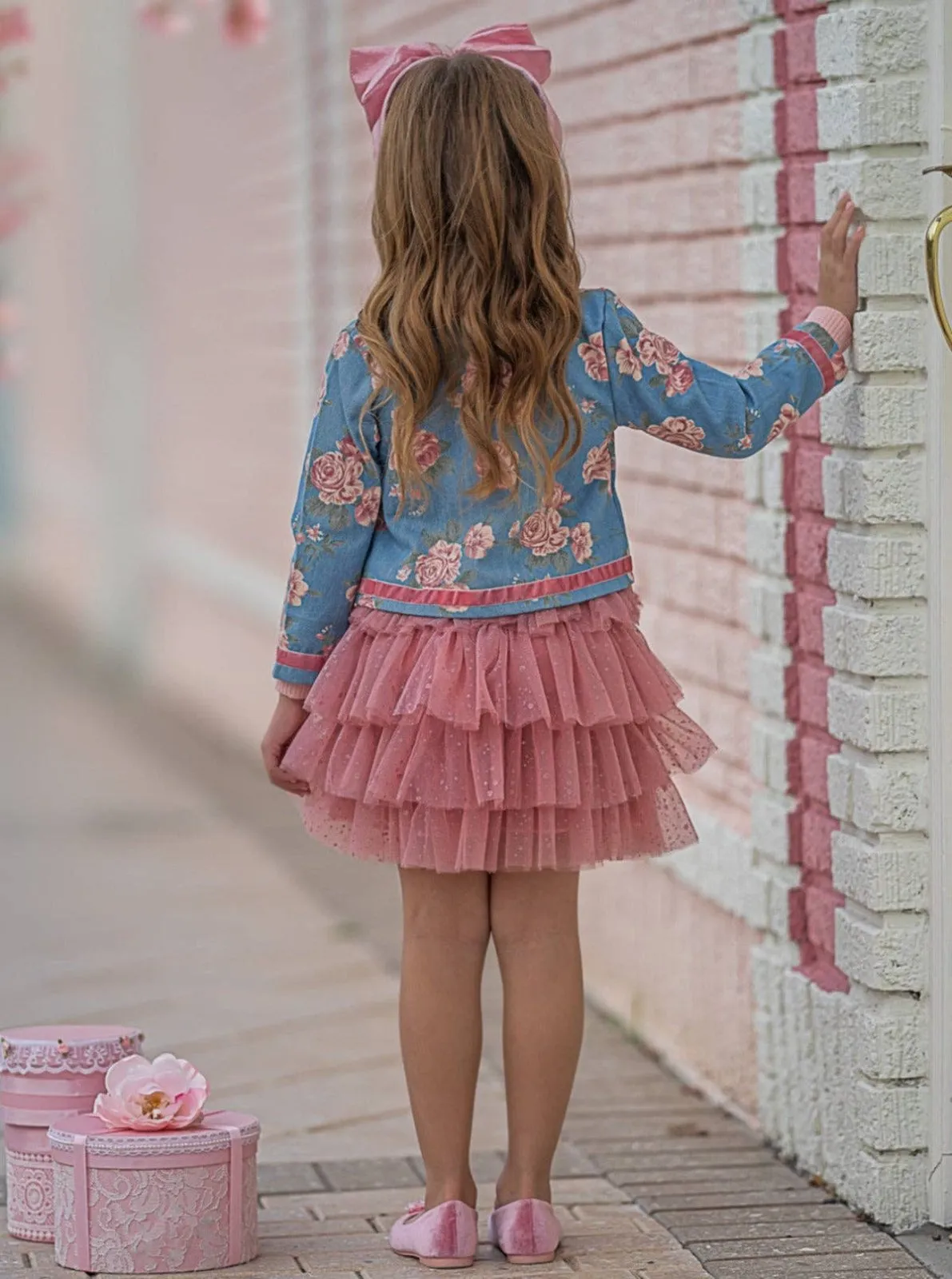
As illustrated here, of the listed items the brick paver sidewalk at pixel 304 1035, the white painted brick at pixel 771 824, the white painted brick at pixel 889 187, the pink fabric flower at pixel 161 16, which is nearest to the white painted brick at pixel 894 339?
the white painted brick at pixel 889 187

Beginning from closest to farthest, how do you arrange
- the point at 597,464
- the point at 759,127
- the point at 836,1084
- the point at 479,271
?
1. the point at 479,271
2. the point at 597,464
3. the point at 836,1084
4. the point at 759,127

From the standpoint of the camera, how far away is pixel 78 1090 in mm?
2965

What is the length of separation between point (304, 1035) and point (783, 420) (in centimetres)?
189

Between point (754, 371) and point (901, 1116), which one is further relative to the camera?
point (901, 1116)

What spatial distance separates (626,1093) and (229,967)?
1.21m

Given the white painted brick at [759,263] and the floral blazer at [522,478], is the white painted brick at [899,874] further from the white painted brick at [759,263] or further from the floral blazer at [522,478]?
the white painted brick at [759,263]

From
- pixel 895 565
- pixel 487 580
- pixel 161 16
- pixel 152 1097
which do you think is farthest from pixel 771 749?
pixel 161 16

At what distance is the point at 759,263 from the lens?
3.33m

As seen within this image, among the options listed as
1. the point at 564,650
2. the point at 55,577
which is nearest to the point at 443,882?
the point at 564,650

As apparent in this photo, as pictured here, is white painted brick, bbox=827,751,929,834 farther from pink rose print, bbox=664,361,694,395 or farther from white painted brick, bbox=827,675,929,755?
pink rose print, bbox=664,361,694,395

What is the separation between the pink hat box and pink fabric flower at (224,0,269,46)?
3984 mm

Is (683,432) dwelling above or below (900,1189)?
above

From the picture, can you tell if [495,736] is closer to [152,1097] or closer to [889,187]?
[152,1097]

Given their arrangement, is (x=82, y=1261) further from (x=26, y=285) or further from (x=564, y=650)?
(x=26, y=285)
